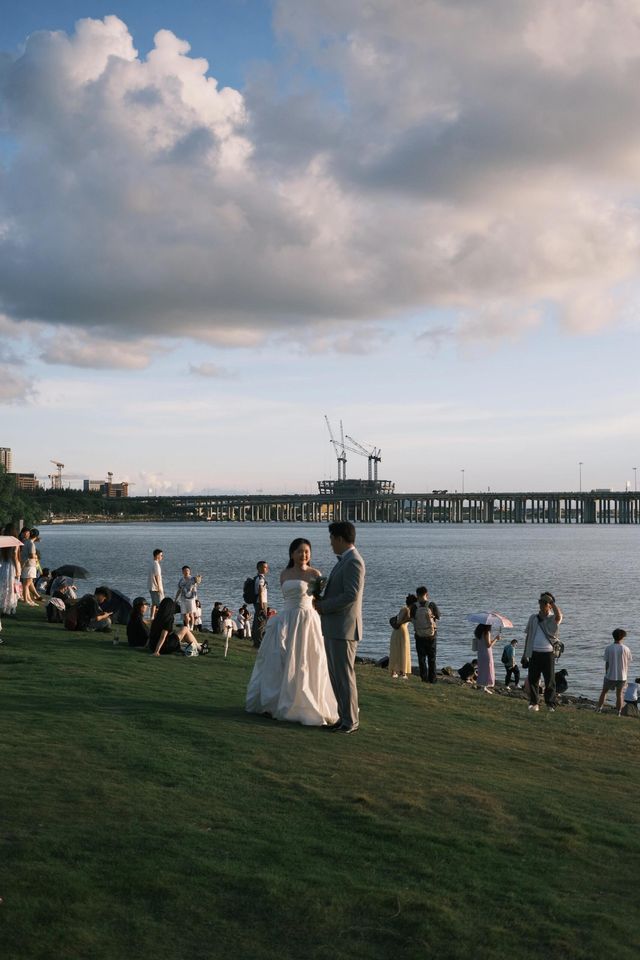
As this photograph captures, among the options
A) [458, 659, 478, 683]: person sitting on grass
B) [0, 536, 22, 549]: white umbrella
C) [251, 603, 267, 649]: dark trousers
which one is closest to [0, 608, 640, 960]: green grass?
[0, 536, 22, 549]: white umbrella

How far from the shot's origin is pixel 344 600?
395 inches

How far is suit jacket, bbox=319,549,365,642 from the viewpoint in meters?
9.99

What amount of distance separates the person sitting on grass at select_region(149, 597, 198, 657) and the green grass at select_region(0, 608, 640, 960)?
17.6 ft

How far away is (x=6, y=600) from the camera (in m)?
21.2

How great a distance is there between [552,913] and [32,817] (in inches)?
144

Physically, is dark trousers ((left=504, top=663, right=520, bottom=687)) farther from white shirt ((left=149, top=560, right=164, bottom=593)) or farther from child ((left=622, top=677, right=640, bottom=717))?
white shirt ((left=149, top=560, right=164, bottom=593))

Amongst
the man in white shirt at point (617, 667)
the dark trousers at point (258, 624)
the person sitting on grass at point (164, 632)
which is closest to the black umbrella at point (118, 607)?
the dark trousers at point (258, 624)

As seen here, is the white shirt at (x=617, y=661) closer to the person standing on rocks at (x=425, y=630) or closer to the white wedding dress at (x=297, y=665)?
the person standing on rocks at (x=425, y=630)

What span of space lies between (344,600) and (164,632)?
8.10m

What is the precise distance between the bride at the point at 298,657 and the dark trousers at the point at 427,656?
9636 mm

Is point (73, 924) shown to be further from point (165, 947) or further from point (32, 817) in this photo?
point (32, 817)

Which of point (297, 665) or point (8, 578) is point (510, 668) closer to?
point (8, 578)

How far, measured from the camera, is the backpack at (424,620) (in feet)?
64.3

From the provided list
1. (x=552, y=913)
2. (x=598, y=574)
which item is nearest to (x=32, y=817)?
(x=552, y=913)
